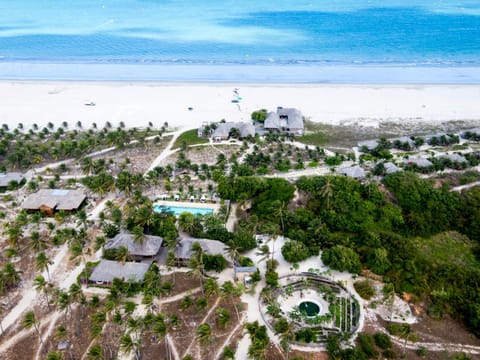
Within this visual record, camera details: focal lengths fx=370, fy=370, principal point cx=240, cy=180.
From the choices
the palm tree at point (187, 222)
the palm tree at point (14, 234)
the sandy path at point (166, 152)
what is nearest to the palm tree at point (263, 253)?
the palm tree at point (187, 222)

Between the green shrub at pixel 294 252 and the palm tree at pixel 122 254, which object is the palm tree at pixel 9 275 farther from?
the green shrub at pixel 294 252

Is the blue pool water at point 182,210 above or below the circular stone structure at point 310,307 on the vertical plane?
above

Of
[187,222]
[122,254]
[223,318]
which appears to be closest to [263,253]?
[223,318]

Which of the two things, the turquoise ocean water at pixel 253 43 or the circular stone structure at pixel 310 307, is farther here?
the turquoise ocean water at pixel 253 43

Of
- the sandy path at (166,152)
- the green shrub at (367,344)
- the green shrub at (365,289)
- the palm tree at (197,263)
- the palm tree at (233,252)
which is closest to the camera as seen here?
the green shrub at (367,344)

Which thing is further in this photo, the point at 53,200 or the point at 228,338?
the point at 53,200

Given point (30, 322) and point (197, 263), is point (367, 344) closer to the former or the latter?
point (197, 263)

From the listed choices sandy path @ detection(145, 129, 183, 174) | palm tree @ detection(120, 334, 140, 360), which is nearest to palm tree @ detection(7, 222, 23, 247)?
palm tree @ detection(120, 334, 140, 360)
